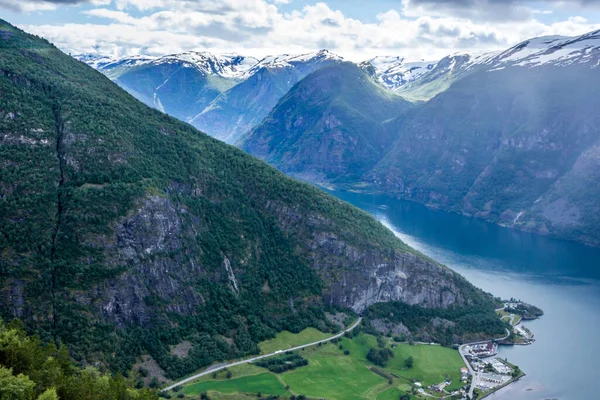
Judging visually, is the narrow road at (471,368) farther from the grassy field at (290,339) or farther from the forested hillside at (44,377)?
the forested hillside at (44,377)

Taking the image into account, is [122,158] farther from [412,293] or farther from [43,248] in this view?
[412,293]

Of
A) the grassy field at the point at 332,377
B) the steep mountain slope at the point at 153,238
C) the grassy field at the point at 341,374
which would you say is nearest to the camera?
the steep mountain slope at the point at 153,238

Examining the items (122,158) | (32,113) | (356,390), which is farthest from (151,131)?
(356,390)

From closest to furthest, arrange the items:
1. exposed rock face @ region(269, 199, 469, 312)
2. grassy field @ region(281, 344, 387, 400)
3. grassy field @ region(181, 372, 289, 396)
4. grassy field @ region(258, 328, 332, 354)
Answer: grassy field @ region(181, 372, 289, 396) → grassy field @ region(281, 344, 387, 400) → grassy field @ region(258, 328, 332, 354) → exposed rock face @ region(269, 199, 469, 312)

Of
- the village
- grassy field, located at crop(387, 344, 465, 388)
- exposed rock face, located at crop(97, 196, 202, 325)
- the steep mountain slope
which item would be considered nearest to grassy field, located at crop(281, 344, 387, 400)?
grassy field, located at crop(387, 344, 465, 388)

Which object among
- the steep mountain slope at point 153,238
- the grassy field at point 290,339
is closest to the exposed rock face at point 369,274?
the steep mountain slope at point 153,238

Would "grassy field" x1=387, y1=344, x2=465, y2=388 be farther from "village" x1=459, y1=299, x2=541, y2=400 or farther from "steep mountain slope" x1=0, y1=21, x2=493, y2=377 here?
"steep mountain slope" x1=0, y1=21, x2=493, y2=377
